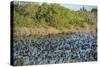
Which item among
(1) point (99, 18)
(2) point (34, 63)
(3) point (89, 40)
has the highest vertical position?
(1) point (99, 18)

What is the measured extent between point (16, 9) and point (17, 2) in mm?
90

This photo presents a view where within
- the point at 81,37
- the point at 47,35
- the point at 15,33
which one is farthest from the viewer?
the point at 81,37

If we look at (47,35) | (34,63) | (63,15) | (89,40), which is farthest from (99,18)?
(34,63)

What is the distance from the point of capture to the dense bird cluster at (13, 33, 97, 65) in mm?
2646

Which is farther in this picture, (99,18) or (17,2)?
(99,18)

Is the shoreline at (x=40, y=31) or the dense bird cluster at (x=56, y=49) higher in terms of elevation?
the shoreline at (x=40, y=31)

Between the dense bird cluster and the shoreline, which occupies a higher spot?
the shoreline

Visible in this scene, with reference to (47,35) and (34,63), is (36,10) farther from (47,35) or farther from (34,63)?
(34,63)

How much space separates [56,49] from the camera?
281 centimetres

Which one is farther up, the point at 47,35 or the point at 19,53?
the point at 47,35

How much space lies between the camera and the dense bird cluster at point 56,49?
8.68 feet

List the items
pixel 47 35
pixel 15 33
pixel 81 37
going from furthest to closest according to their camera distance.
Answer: pixel 81 37
pixel 47 35
pixel 15 33

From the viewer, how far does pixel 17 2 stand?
104 inches

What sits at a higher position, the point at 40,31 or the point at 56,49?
the point at 40,31
